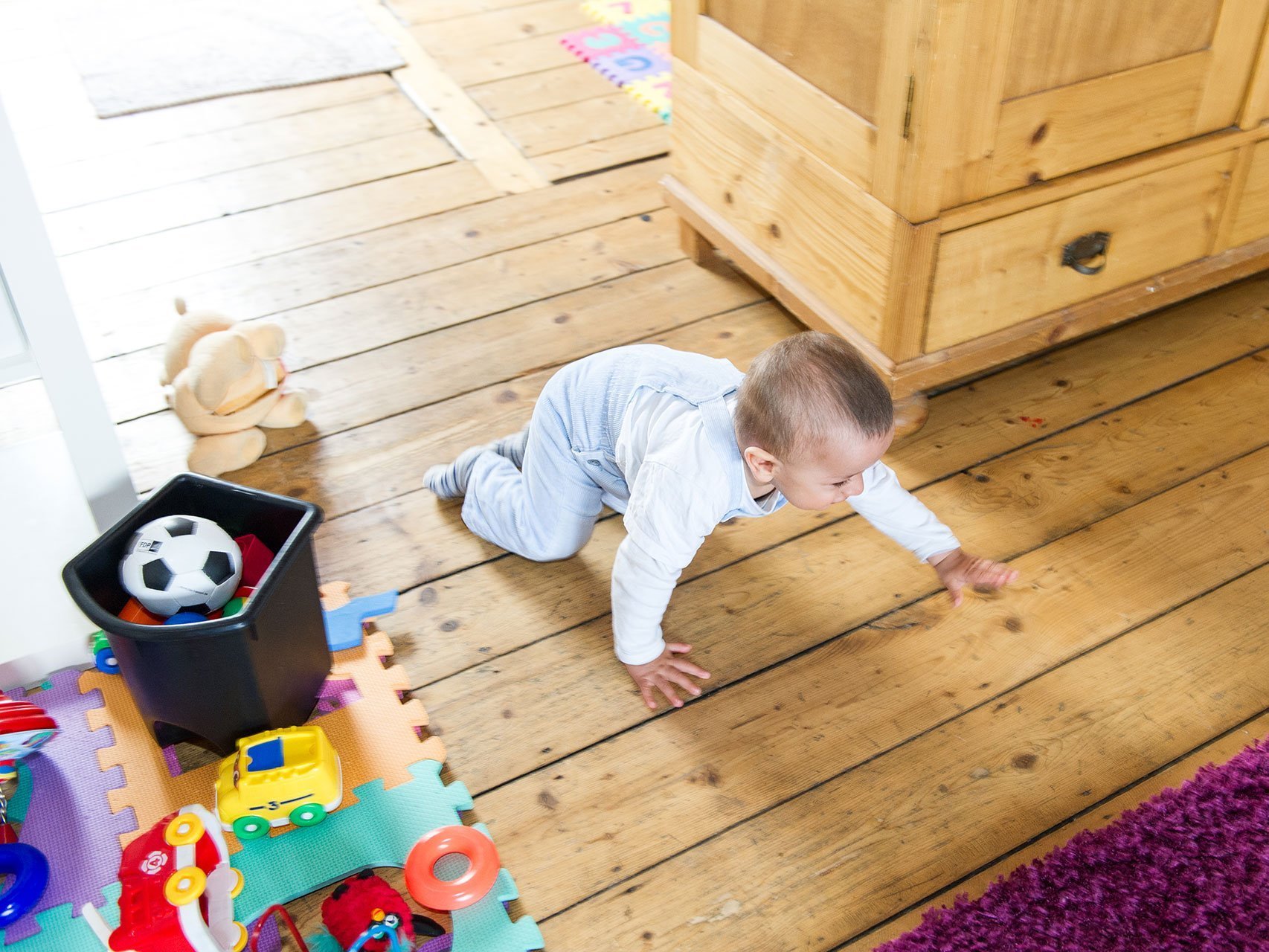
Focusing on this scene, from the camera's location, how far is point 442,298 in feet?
6.41

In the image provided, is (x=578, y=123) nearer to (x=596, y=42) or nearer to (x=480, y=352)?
(x=596, y=42)

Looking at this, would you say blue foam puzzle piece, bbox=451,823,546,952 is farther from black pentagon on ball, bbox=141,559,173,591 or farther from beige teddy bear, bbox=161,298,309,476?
beige teddy bear, bbox=161,298,309,476

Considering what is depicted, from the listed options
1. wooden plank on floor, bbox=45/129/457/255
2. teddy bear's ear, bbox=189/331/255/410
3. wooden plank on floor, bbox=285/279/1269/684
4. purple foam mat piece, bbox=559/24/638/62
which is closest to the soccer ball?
wooden plank on floor, bbox=285/279/1269/684

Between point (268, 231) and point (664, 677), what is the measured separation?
1.27 m

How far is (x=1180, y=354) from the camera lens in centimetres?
180

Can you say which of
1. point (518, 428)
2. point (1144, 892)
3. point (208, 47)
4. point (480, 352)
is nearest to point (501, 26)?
point (208, 47)

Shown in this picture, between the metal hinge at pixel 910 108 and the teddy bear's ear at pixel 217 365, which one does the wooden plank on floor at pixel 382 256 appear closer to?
the teddy bear's ear at pixel 217 365

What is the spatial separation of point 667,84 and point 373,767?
1781mm

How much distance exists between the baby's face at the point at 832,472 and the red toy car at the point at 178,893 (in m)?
0.60

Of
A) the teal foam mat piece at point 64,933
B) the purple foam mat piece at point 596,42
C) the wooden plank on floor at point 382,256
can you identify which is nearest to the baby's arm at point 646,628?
the teal foam mat piece at point 64,933

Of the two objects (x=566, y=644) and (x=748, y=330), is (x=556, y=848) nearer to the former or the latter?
(x=566, y=644)

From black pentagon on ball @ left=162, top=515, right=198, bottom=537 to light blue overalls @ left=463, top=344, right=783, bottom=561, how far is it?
37 cm

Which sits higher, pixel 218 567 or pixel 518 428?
pixel 218 567

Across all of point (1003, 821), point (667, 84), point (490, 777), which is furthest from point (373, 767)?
point (667, 84)
